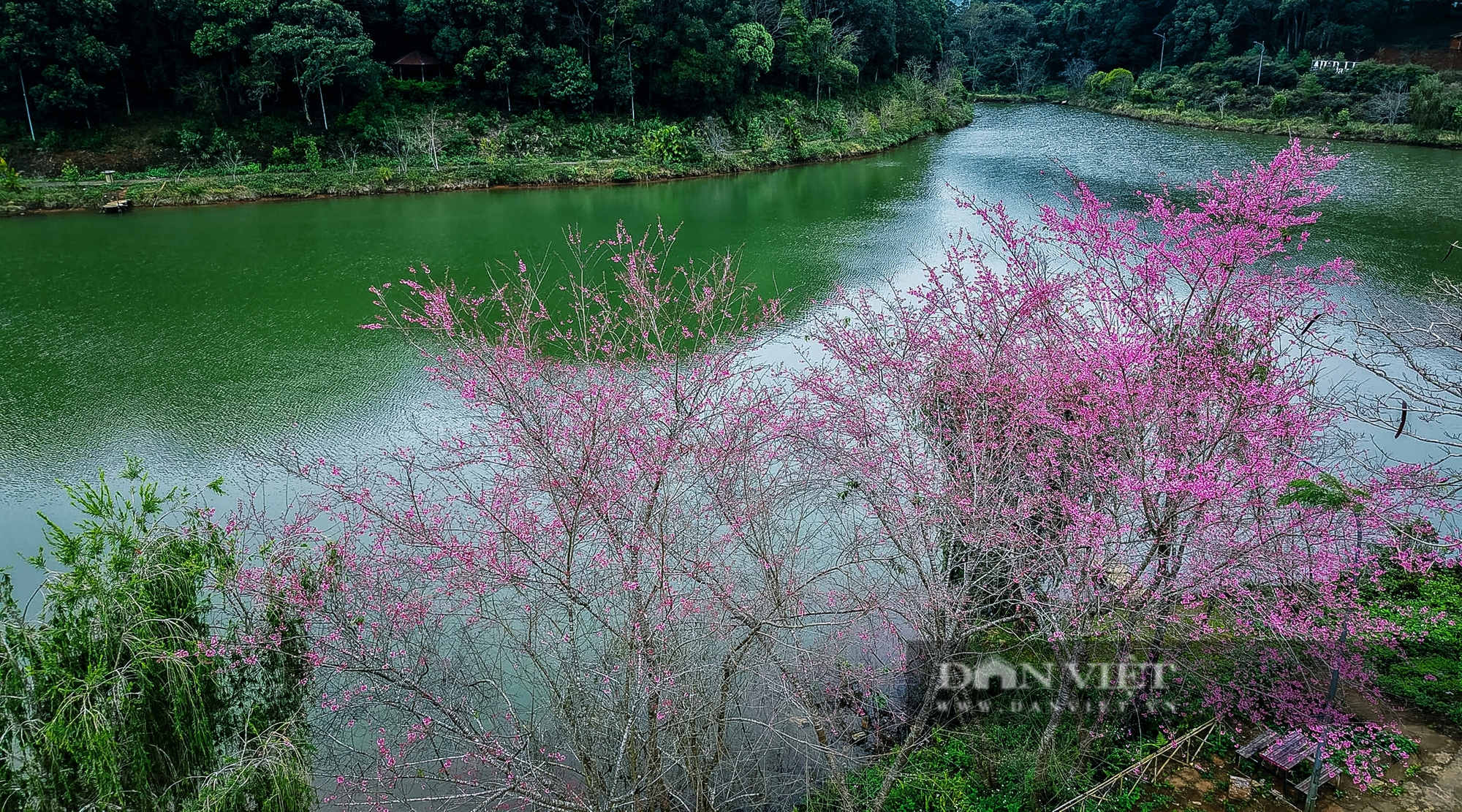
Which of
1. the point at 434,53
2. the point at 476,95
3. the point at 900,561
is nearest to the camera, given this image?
the point at 900,561

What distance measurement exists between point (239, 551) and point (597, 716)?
2.98 meters

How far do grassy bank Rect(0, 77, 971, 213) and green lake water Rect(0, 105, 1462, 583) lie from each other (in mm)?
947

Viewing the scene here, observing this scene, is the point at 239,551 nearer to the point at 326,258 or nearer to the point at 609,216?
the point at 326,258

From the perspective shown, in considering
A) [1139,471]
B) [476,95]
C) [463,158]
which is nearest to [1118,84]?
[476,95]

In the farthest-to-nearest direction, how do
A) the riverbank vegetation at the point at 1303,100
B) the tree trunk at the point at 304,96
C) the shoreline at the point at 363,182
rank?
the riverbank vegetation at the point at 1303,100, the tree trunk at the point at 304,96, the shoreline at the point at 363,182

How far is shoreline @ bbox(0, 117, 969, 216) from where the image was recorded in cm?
2306

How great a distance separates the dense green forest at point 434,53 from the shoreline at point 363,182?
128 inches

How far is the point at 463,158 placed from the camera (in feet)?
90.6

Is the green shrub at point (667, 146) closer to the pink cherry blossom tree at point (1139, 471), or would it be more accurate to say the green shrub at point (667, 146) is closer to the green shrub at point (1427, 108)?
the pink cherry blossom tree at point (1139, 471)

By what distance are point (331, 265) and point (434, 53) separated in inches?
621

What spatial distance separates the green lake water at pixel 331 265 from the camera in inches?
415

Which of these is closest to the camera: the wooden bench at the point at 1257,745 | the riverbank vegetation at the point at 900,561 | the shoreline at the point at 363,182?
the riverbank vegetation at the point at 900,561

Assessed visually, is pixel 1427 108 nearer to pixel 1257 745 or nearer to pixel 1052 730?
pixel 1257 745

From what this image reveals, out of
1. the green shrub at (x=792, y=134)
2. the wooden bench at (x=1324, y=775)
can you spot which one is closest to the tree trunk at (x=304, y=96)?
the green shrub at (x=792, y=134)
